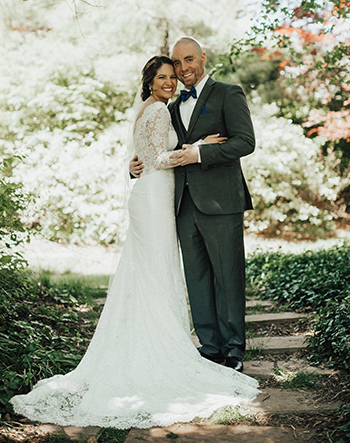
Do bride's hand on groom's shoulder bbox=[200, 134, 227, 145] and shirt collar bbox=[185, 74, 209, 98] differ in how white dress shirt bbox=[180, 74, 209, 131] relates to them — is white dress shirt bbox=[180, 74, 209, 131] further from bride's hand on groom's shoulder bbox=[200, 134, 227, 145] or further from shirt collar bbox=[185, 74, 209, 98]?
bride's hand on groom's shoulder bbox=[200, 134, 227, 145]

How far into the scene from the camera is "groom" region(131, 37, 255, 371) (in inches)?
128

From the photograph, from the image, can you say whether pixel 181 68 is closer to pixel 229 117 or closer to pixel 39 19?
pixel 229 117

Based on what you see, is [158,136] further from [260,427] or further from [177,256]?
[260,427]

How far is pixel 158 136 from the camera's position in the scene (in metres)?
3.26

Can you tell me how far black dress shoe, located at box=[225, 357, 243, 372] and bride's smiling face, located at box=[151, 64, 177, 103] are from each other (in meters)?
1.73

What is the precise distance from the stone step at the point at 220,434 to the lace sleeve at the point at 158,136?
1581 mm

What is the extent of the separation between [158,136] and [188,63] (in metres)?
0.53

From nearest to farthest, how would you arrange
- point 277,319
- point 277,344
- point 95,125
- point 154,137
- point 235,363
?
point 235,363 → point 154,137 → point 277,344 → point 277,319 → point 95,125

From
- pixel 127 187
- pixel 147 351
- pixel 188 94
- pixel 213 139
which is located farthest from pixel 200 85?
pixel 147 351

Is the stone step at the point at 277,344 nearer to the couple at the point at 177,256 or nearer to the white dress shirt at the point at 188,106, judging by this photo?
the couple at the point at 177,256

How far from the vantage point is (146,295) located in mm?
3125

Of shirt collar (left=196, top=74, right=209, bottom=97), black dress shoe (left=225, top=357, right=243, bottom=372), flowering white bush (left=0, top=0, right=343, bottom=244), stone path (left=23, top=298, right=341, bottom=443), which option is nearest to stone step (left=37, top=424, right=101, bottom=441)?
stone path (left=23, top=298, right=341, bottom=443)

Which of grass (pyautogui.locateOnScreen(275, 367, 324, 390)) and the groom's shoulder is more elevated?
the groom's shoulder

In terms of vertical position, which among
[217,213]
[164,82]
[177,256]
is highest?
[164,82]
